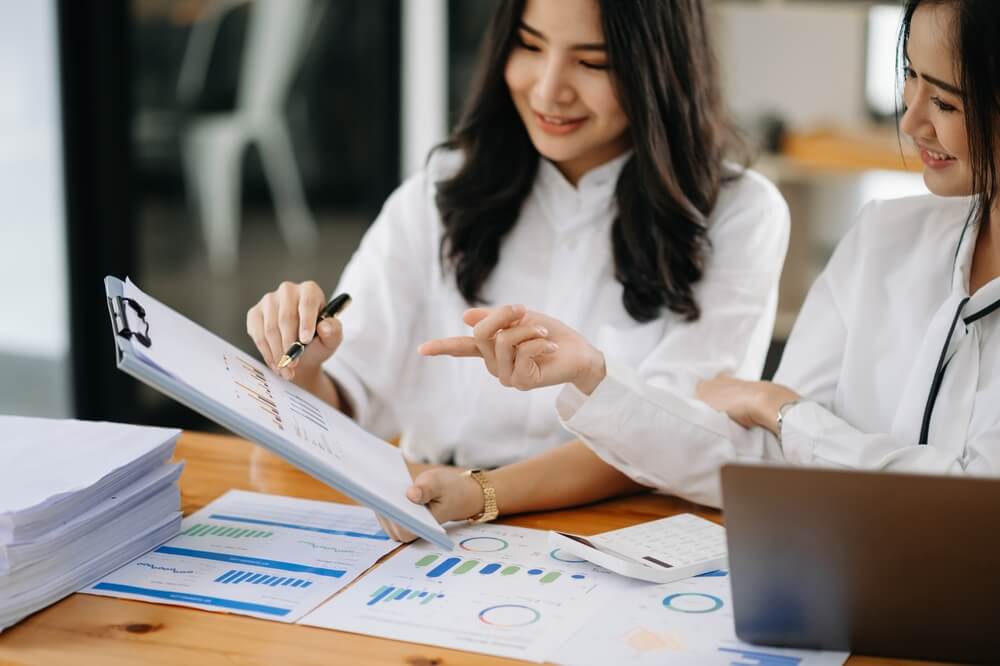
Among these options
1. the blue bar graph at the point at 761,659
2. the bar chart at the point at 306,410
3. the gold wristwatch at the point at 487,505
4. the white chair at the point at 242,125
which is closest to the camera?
the blue bar graph at the point at 761,659

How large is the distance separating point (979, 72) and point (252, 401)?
0.79 meters

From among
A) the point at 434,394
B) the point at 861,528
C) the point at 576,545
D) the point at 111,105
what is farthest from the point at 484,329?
the point at 111,105

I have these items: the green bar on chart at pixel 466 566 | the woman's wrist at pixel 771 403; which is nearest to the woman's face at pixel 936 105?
the woman's wrist at pixel 771 403

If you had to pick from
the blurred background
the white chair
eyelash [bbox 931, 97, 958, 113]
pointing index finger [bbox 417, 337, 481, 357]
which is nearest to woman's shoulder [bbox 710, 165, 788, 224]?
eyelash [bbox 931, 97, 958, 113]

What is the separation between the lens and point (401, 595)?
114cm

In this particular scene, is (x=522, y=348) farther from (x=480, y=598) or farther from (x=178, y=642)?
(x=178, y=642)

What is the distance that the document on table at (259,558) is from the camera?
114 cm

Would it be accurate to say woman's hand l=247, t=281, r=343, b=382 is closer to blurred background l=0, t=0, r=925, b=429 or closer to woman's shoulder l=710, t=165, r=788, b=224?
woman's shoulder l=710, t=165, r=788, b=224

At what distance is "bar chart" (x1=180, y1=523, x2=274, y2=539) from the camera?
1304 millimetres

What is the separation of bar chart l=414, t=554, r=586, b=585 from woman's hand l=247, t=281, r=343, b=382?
12.5 inches

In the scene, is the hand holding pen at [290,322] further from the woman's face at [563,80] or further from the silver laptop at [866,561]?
the silver laptop at [866,561]

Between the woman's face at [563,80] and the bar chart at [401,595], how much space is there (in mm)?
774

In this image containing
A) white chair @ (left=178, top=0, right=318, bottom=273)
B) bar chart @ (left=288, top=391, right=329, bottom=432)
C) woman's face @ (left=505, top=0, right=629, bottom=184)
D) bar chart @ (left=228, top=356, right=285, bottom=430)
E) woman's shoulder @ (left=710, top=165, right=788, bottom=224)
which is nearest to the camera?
bar chart @ (left=228, top=356, right=285, bottom=430)

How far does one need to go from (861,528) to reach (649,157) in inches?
34.9
